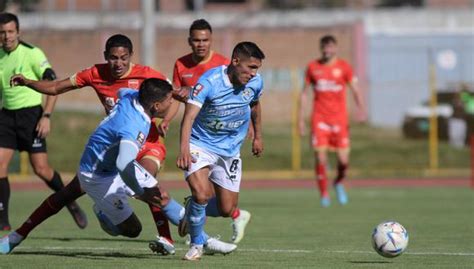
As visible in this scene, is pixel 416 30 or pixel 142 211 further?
pixel 416 30

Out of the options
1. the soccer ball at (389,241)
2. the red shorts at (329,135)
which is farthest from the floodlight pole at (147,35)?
the soccer ball at (389,241)

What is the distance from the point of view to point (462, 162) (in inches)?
1143

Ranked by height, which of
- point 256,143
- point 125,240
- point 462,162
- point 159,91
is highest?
point 159,91

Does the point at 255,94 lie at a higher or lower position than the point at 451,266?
higher

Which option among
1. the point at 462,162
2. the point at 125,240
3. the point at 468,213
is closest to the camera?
the point at 125,240

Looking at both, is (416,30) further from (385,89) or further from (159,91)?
(159,91)

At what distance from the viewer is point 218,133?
1061 centimetres

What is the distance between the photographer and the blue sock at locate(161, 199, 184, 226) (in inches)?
404

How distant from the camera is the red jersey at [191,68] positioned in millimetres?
12414

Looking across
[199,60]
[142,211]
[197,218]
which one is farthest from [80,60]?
[197,218]

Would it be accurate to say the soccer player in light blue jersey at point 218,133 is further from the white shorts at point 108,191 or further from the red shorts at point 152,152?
the white shorts at point 108,191

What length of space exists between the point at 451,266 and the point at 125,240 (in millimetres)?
3900

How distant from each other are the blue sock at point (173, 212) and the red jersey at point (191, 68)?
2.39 m

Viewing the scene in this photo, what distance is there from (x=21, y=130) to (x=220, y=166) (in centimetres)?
322
